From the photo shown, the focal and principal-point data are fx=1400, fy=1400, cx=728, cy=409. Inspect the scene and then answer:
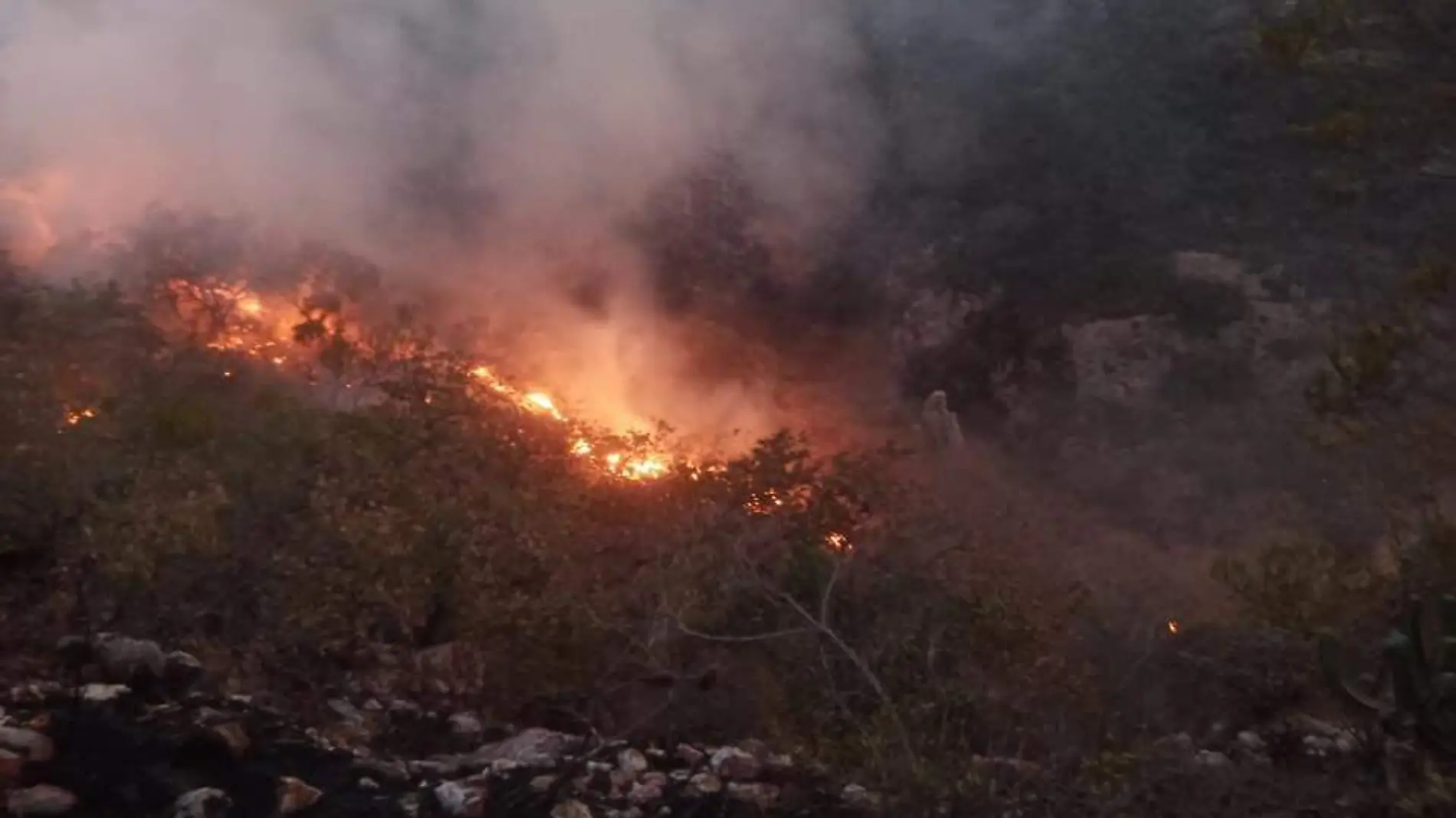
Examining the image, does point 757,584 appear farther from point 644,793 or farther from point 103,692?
point 103,692

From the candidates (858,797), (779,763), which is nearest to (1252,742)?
(858,797)

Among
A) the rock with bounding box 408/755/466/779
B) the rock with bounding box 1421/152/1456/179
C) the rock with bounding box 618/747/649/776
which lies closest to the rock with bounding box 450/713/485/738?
the rock with bounding box 408/755/466/779

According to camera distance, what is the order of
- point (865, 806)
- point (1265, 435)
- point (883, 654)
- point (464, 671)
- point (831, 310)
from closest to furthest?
point (865, 806)
point (883, 654)
point (464, 671)
point (1265, 435)
point (831, 310)

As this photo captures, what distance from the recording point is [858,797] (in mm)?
4734

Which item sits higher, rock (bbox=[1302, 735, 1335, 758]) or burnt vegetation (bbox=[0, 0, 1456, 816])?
burnt vegetation (bbox=[0, 0, 1456, 816])

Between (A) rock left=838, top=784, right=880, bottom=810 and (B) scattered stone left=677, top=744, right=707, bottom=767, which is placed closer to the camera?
(A) rock left=838, top=784, right=880, bottom=810

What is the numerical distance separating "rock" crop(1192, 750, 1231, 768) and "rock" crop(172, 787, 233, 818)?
321cm

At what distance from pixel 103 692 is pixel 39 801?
0.73m

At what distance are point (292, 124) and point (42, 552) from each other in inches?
198

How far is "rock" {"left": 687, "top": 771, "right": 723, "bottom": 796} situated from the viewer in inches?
195

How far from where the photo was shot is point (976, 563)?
19.1 feet

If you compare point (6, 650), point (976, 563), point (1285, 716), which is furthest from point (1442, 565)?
point (6, 650)

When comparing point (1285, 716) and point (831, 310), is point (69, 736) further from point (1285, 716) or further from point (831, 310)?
point (831, 310)

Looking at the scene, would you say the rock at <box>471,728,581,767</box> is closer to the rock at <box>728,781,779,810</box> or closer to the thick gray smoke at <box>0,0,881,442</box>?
the rock at <box>728,781,779,810</box>
